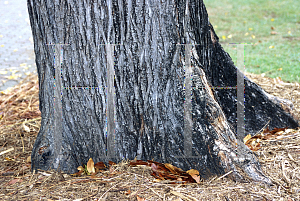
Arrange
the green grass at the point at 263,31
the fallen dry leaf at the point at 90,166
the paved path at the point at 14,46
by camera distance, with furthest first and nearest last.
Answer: the paved path at the point at 14,46 < the green grass at the point at 263,31 < the fallen dry leaf at the point at 90,166

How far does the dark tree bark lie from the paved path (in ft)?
12.3

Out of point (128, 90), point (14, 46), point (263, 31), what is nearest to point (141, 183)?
point (128, 90)

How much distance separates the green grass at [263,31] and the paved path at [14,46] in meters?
4.63

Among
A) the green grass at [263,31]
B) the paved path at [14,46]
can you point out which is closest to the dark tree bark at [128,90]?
the green grass at [263,31]

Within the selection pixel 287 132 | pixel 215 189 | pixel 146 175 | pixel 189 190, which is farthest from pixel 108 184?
pixel 287 132

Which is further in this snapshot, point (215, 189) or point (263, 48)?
point (263, 48)

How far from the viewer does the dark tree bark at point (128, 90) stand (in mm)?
1859

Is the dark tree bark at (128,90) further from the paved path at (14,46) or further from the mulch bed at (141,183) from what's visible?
the paved path at (14,46)

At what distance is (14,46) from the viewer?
759cm

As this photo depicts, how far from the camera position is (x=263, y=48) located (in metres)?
6.46

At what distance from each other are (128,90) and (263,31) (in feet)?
23.4

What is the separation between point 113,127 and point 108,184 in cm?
41

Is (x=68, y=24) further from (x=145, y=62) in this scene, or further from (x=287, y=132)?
(x=287, y=132)

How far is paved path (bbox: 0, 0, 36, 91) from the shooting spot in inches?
229
